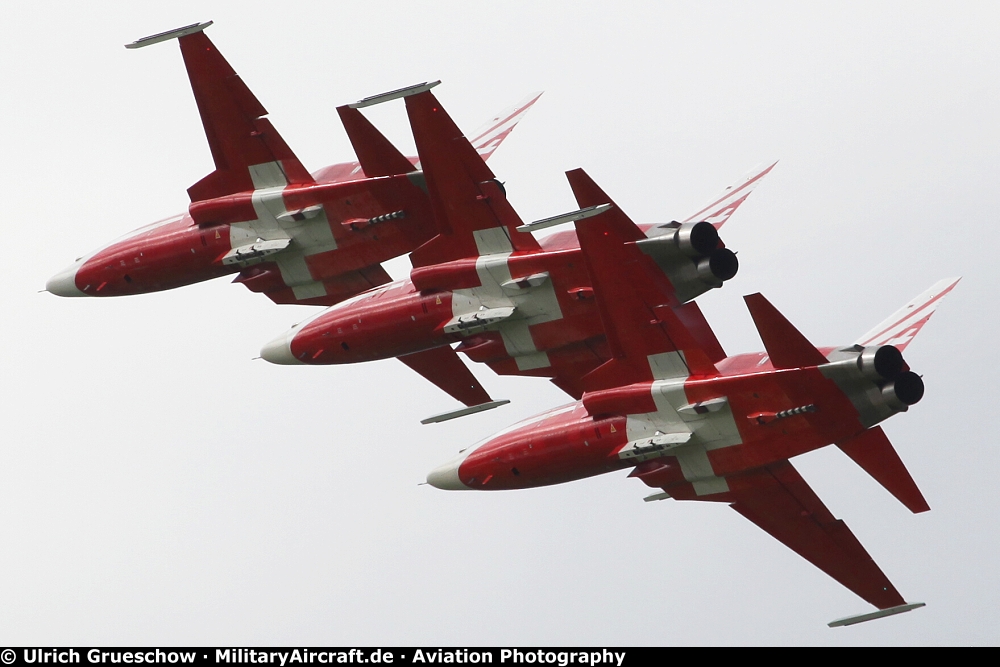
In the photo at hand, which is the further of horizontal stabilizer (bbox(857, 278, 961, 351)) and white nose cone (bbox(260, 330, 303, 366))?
white nose cone (bbox(260, 330, 303, 366))

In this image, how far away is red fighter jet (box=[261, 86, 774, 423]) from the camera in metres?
72.5

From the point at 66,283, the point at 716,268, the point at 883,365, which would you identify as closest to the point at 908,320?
the point at 883,365

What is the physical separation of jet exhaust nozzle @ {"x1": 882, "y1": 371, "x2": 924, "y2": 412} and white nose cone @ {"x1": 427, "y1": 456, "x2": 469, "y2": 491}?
604 inches

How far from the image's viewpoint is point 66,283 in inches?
3162

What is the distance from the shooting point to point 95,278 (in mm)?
79438

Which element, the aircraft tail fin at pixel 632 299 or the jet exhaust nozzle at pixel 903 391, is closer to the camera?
the jet exhaust nozzle at pixel 903 391

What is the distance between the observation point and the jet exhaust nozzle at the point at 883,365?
65.6 meters

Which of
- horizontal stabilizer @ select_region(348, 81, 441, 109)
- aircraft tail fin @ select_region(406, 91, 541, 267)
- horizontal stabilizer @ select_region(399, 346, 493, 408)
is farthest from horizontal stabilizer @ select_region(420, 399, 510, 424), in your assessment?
horizontal stabilizer @ select_region(348, 81, 441, 109)

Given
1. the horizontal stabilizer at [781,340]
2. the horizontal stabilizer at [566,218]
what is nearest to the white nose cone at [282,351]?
the horizontal stabilizer at [566,218]

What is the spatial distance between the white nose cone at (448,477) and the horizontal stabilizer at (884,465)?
13.6 meters

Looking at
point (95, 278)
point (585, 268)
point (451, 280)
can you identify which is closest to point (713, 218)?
point (585, 268)

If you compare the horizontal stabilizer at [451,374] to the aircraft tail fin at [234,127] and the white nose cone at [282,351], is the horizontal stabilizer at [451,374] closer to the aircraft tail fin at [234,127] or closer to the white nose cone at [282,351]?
the white nose cone at [282,351]

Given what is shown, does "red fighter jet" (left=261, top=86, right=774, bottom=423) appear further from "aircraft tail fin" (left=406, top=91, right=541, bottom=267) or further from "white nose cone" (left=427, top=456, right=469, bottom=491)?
"white nose cone" (left=427, top=456, right=469, bottom=491)

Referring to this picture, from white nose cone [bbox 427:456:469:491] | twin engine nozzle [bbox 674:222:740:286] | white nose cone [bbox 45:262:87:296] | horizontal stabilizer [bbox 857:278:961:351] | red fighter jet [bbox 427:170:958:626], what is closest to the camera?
red fighter jet [bbox 427:170:958:626]
